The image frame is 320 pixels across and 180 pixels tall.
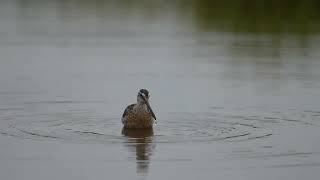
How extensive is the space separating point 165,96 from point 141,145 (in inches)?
222

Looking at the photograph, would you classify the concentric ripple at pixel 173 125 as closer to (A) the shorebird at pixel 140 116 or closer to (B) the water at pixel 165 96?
(B) the water at pixel 165 96

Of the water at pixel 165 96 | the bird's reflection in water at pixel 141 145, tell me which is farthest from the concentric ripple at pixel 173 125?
the bird's reflection in water at pixel 141 145

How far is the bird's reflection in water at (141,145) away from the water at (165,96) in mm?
38

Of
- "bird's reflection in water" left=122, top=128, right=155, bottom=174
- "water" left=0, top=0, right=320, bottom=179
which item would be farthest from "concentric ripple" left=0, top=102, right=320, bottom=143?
"bird's reflection in water" left=122, top=128, right=155, bottom=174

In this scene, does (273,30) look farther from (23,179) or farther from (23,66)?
(23,179)

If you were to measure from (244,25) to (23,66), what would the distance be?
14.2 meters

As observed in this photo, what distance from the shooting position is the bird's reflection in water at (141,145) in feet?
49.7

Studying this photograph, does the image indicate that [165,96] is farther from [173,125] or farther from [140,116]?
[173,125]

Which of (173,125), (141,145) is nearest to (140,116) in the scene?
(173,125)

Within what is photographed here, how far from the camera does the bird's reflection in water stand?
1516cm

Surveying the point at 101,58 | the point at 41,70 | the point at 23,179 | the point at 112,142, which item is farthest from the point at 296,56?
the point at 23,179

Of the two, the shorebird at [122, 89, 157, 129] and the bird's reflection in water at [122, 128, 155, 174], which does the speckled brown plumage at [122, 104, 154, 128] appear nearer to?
the shorebird at [122, 89, 157, 129]

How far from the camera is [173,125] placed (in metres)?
18.5

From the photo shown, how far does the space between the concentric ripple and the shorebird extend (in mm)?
204
